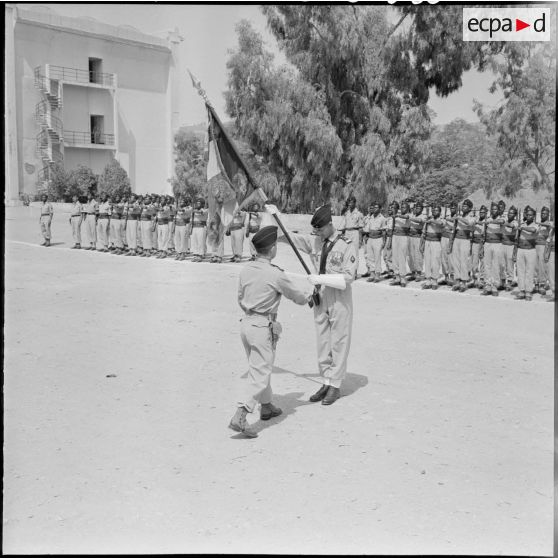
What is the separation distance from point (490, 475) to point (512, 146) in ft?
39.2

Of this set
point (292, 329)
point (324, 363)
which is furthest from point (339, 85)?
point (324, 363)

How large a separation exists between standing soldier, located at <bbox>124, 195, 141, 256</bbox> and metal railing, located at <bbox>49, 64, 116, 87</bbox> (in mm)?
3911

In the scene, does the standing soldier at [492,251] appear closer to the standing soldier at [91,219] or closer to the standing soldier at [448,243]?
the standing soldier at [448,243]

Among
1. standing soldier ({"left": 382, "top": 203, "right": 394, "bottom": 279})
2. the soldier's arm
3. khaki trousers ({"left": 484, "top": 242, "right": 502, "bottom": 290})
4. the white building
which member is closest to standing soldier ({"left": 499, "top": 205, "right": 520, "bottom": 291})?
khaki trousers ({"left": 484, "top": 242, "right": 502, "bottom": 290})

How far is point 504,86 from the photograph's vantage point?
14.1m

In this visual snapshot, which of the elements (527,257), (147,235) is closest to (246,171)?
(527,257)

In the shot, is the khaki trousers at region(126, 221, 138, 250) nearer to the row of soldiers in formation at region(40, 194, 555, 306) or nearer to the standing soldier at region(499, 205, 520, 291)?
the row of soldiers in formation at region(40, 194, 555, 306)

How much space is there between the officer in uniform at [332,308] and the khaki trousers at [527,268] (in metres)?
6.61

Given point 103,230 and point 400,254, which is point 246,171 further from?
point 103,230

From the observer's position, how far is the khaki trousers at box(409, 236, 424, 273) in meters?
13.6

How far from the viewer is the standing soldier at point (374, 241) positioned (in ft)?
45.3

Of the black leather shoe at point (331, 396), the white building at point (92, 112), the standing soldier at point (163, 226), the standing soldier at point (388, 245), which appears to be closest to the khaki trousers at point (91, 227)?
the white building at point (92, 112)

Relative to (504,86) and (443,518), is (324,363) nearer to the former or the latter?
(443,518)

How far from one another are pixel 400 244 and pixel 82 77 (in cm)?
1466
